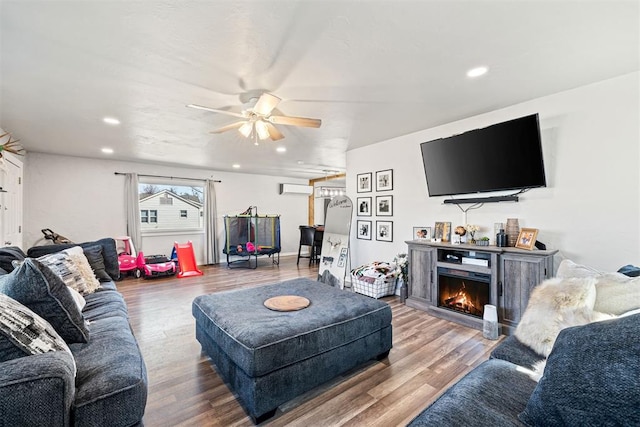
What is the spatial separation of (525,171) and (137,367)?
3.54 meters

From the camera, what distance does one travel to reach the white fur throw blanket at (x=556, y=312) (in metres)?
1.42

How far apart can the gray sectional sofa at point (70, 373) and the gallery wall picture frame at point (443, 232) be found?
3374mm

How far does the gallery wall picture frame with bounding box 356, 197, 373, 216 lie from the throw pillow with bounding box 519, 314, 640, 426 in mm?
3791

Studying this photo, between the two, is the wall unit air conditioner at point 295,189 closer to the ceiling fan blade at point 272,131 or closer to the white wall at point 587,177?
the ceiling fan blade at point 272,131

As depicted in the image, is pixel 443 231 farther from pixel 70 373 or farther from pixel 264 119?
pixel 70 373

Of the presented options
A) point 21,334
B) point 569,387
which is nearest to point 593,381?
point 569,387

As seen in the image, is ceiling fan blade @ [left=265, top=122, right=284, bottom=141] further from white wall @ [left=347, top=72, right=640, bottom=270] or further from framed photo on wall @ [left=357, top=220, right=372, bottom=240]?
framed photo on wall @ [left=357, top=220, right=372, bottom=240]

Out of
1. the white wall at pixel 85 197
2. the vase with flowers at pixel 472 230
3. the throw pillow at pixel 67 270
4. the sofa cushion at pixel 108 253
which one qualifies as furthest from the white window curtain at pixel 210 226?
the vase with flowers at pixel 472 230

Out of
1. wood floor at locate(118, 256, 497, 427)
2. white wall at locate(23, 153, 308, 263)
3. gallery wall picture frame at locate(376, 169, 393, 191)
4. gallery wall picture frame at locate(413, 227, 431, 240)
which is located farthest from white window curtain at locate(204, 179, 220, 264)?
gallery wall picture frame at locate(413, 227, 431, 240)

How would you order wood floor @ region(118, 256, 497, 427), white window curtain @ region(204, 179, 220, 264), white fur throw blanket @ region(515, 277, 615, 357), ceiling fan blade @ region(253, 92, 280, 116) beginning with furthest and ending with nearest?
white window curtain @ region(204, 179, 220, 264)
ceiling fan blade @ region(253, 92, 280, 116)
wood floor @ region(118, 256, 497, 427)
white fur throw blanket @ region(515, 277, 615, 357)

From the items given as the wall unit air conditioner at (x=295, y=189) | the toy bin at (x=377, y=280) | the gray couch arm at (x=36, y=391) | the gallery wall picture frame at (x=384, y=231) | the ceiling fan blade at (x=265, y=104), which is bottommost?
the toy bin at (x=377, y=280)

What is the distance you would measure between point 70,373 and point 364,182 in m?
4.27

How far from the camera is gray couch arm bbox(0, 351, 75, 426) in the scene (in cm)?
94

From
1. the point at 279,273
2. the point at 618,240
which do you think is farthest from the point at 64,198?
the point at 618,240
